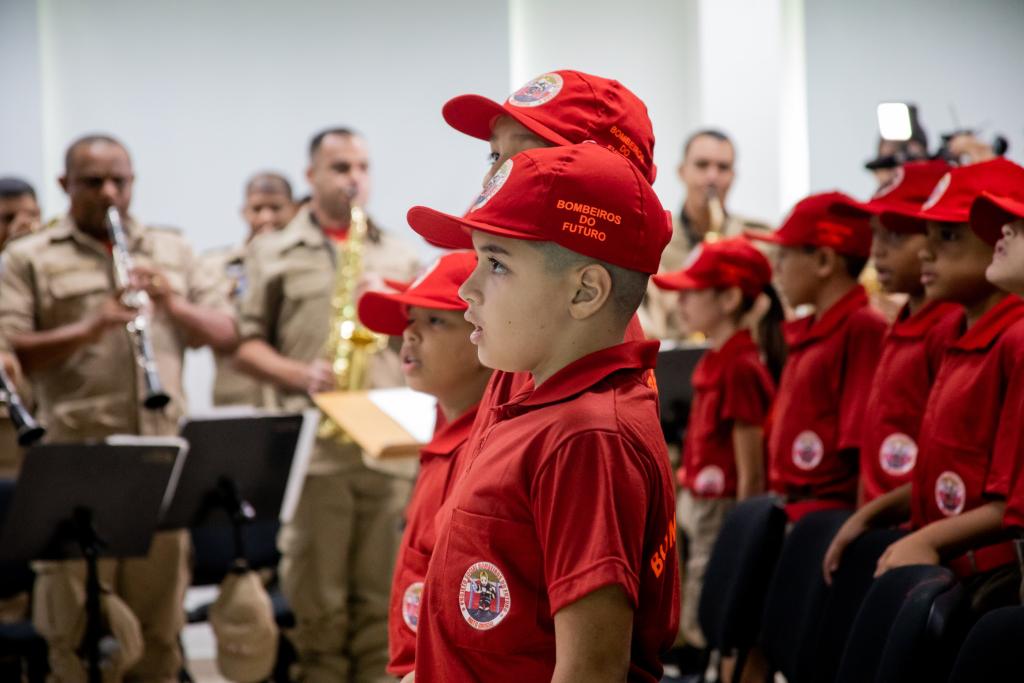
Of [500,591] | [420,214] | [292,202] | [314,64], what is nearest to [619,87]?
[420,214]

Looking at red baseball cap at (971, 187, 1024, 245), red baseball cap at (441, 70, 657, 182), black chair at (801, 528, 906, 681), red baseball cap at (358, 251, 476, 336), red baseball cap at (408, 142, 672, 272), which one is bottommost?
black chair at (801, 528, 906, 681)

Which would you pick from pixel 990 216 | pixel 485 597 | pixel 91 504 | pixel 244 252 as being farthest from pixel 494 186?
pixel 244 252

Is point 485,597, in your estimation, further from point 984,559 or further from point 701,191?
point 701,191

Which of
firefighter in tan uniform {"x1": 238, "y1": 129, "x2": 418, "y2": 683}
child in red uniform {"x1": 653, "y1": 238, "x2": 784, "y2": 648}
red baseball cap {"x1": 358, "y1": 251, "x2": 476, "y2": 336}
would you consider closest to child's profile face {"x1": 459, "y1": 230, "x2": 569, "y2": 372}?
red baseball cap {"x1": 358, "y1": 251, "x2": 476, "y2": 336}

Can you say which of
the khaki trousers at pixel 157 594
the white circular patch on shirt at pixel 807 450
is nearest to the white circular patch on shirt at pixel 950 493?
the white circular patch on shirt at pixel 807 450

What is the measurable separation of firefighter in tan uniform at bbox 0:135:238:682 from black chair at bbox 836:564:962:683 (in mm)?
2567

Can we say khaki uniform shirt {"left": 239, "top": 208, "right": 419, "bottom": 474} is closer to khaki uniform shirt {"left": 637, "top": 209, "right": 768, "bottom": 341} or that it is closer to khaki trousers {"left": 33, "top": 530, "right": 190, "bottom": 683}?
khaki trousers {"left": 33, "top": 530, "right": 190, "bottom": 683}

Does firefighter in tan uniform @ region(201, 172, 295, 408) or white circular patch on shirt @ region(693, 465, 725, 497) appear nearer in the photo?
white circular patch on shirt @ region(693, 465, 725, 497)

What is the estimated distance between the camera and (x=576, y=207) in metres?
1.48

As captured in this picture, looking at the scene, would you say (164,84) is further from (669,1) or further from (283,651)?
(283,651)

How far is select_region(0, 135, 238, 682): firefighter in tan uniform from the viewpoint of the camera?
4.17 meters

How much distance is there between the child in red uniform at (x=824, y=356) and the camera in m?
3.37

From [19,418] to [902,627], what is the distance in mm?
2622

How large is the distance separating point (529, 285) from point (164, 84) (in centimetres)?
572
